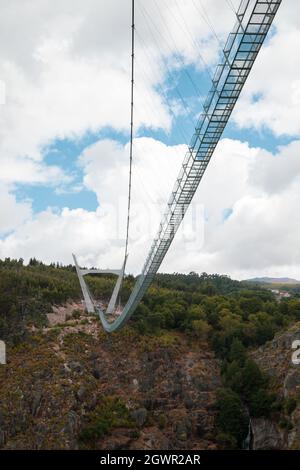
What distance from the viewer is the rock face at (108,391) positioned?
1294 inches

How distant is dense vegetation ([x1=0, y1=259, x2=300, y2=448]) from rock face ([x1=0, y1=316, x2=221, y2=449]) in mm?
955

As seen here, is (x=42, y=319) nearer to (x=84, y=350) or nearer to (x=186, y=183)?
(x=84, y=350)

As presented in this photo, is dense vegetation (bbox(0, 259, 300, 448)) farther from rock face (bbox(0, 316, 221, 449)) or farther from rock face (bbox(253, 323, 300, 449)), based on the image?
rock face (bbox(0, 316, 221, 449))

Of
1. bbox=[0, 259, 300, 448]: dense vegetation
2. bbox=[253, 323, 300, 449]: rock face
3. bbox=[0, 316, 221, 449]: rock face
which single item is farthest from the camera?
bbox=[0, 259, 300, 448]: dense vegetation

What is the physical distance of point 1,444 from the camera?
3180cm

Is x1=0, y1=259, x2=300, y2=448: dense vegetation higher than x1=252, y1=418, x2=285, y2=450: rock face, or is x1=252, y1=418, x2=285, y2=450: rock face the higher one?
x1=0, y1=259, x2=300, y2=448: dense vegetation

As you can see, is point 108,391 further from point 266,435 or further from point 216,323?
point 216,323

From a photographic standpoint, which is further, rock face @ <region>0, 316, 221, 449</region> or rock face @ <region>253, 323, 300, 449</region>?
rock face @ <region>0, 316, 221, 449</region>

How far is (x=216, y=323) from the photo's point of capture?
161 feet

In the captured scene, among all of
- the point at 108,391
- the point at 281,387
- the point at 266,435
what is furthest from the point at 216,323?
the point at 266,435

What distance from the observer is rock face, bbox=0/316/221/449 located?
3288 cm

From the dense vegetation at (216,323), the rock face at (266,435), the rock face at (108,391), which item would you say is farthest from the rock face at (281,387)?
the rock face at (108,391)

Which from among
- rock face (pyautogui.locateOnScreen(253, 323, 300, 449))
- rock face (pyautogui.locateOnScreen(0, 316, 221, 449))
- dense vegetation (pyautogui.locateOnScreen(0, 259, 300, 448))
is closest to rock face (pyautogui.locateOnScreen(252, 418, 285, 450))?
rock face (pyautogui.locateOnScreen(253, 323, 300, 449))

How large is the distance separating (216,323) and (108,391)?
1465 cm
